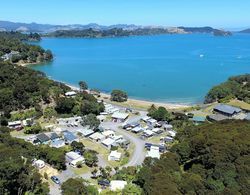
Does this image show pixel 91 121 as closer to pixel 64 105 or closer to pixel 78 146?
pixel 64 105

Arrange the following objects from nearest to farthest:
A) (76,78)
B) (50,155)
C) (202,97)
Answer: (50,155) → (202,97) → (76,78)

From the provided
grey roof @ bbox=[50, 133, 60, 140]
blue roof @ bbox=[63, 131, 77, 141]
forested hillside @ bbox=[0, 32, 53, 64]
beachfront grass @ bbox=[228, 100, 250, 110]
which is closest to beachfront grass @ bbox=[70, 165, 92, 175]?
blue roof @ bbox=[63, 131, 77, 141]

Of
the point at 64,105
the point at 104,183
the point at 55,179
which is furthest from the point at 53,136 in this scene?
the point at 104,183

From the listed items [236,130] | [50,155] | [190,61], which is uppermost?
[236,130]

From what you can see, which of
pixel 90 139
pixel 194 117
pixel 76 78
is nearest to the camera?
pixel 90 139

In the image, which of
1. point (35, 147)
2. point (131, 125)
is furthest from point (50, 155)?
point (131, 125)

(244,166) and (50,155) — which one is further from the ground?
(244,166)

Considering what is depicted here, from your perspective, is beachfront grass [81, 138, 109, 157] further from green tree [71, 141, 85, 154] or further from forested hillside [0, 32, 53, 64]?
forested hillside [0, 32, 53, 64]

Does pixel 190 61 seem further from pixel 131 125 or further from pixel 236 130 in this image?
pixel 236 130

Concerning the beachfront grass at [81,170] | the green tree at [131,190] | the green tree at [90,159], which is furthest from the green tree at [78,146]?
the green tree at [131,190]
